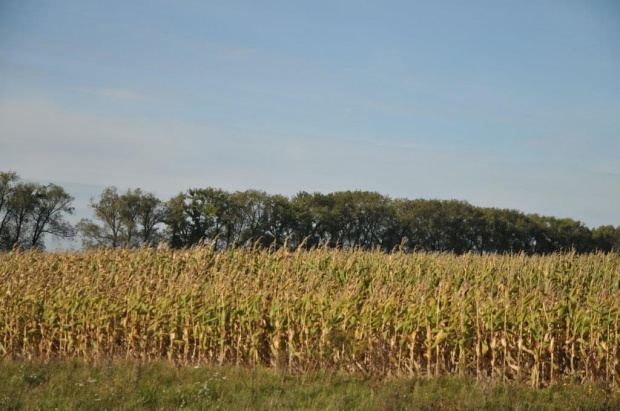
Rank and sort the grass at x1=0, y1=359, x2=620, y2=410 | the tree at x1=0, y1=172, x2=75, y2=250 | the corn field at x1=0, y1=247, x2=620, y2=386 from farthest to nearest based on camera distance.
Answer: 1. the tree at x1=0, y1=172, x2=75, y2=250
2. the corn field at x1=0, y1=247, x2=620, y2=386
3. the grass at x1=0, y1=359, x2=620, y2=410

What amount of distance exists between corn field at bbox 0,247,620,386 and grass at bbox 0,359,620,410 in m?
0.96

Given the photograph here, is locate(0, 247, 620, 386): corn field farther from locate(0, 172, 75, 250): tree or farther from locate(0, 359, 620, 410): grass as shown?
locate(0, 172, 75, 250): tree

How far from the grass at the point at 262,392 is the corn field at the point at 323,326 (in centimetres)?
96

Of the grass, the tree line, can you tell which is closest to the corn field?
the grass

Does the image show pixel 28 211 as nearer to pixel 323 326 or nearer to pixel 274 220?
pixel 274 220

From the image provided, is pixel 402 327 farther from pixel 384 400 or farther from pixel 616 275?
pixel 616 275

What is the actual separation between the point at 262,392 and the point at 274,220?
2078 inches

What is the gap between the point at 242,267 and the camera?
21.7 meters

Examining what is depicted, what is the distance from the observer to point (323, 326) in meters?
14.7

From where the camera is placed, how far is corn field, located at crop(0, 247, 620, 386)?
14.2 meters

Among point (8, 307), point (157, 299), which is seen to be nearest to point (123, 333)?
point (157, 299)

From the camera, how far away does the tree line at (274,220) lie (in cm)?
6281

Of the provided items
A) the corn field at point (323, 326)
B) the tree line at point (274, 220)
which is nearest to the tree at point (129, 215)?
the tree line at point (274, 220)

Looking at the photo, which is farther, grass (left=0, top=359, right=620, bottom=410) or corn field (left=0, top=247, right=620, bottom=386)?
corn field (left=0, top=247, right=620, bottom=386)
